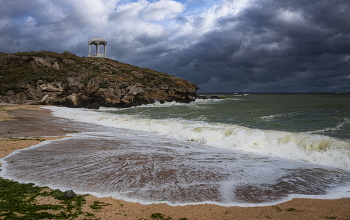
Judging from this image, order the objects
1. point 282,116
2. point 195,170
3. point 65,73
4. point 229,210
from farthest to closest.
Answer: point 65,73 → point 282,116 → point 195,170 → point 229,210

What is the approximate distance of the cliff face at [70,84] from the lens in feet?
101

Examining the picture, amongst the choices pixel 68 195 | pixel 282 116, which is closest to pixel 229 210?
pixel 68 195

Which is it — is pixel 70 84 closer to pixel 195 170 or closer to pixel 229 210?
pixel 195 170

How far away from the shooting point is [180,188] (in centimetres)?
448

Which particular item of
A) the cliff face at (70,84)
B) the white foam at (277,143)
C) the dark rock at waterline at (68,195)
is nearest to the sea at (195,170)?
the white foam at (277,143)

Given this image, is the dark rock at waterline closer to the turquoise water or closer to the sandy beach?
the sandy beach

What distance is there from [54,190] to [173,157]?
12.1 ft

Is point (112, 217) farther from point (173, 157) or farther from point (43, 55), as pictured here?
point (43, 55)

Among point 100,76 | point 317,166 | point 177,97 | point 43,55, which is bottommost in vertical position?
point 317,166

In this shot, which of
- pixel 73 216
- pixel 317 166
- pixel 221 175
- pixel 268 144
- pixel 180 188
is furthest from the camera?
pixel 268 144

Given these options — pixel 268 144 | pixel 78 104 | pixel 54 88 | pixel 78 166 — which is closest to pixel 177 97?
pixel 78 104

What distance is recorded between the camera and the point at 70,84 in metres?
32.9

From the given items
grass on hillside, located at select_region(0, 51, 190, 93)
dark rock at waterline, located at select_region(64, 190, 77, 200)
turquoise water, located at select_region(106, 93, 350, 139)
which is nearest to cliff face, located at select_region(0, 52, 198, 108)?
grass on hillside, located at select_region(0, 51, 190, 93)

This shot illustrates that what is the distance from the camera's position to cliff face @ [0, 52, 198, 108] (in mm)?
30672
